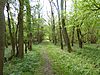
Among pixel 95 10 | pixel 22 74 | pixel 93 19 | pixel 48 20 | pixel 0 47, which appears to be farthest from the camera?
pixel 48 20

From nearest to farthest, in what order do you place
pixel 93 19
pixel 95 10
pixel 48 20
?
pixel 95 10 < pixel 93 19 < pixel 48 20

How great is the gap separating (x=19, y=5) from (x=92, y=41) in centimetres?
3454

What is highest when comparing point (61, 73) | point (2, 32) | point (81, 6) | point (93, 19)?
point (81, 6)

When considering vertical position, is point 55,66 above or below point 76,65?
below

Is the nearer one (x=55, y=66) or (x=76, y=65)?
(x=76, y=65)

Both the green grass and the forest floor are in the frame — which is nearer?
the green grass

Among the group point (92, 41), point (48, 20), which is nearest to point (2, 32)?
point (92, 41)

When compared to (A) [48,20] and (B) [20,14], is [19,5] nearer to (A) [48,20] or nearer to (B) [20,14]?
(B) [20,14]

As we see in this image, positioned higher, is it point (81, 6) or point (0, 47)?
point (81, 6)

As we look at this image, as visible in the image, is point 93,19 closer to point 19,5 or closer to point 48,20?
point 19,5

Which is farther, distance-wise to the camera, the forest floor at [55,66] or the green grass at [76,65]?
the forest floor at [55,66]

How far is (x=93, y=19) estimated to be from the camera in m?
13.3

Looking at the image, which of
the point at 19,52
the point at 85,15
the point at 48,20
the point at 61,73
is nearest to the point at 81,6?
the point at 85,15

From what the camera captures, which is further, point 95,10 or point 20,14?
point 20,14
